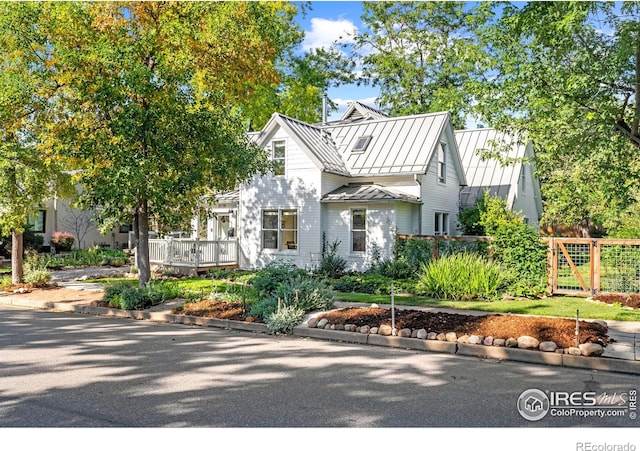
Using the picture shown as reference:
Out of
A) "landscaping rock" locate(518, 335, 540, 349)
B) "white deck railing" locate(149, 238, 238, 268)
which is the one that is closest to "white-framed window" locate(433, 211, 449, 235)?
"white deck railing" locate(149, 238, 238, 268)

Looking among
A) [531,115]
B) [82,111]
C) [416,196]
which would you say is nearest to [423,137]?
[416,196]

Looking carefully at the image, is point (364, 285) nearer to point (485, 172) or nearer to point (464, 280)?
point (464, 280)

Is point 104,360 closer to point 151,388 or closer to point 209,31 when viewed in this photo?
point 151,388

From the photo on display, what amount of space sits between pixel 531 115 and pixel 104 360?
439 inches

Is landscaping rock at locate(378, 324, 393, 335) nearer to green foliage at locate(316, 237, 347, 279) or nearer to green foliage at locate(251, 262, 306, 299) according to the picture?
green foliage at locate(251, 262, 306, 299)

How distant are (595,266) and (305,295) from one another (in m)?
7.82

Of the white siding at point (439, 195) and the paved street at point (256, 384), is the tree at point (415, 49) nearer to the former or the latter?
the white siding at point (439, 195)

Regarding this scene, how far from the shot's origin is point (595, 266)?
43.6ft

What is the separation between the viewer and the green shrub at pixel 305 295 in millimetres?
10907

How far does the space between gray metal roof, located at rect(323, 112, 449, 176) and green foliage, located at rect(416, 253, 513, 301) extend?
6.15 m

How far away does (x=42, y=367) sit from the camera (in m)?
6.99

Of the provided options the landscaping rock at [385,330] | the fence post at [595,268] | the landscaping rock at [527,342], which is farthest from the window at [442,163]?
the landscaping rock at [527,342]

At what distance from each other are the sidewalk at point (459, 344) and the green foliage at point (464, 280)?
192 cm

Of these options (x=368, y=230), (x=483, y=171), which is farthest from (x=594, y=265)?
(x=483, y=171)
